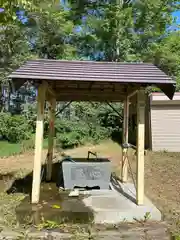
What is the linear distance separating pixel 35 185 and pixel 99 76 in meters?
2.42

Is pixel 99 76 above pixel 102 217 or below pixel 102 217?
above

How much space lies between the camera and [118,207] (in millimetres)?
4816

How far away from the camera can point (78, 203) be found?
A: 508cm

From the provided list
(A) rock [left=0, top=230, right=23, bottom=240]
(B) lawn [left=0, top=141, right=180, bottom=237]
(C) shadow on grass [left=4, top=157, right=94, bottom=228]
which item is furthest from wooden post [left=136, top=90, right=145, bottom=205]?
(A) rock [left=0, top=230, right=23, bottom=240]

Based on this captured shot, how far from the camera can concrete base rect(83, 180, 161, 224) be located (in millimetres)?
4336

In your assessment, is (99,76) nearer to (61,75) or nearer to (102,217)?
(61,75)

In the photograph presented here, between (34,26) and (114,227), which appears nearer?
(114,227)

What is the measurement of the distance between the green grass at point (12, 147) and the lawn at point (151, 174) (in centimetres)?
20

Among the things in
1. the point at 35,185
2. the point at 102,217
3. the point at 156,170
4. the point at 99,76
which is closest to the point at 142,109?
the point at 99,76

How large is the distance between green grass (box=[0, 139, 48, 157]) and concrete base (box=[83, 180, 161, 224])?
276 inches

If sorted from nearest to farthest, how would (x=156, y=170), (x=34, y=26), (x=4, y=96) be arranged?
(x=156, y=170)
(x=34, y=26)
(x=4, y=96)

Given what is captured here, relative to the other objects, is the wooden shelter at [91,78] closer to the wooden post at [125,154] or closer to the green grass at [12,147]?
the wooden post at [125,154]

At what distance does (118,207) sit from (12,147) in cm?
898

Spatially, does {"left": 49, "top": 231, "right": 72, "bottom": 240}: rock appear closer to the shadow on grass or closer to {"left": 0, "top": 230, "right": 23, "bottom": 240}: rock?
the shadow on grass
